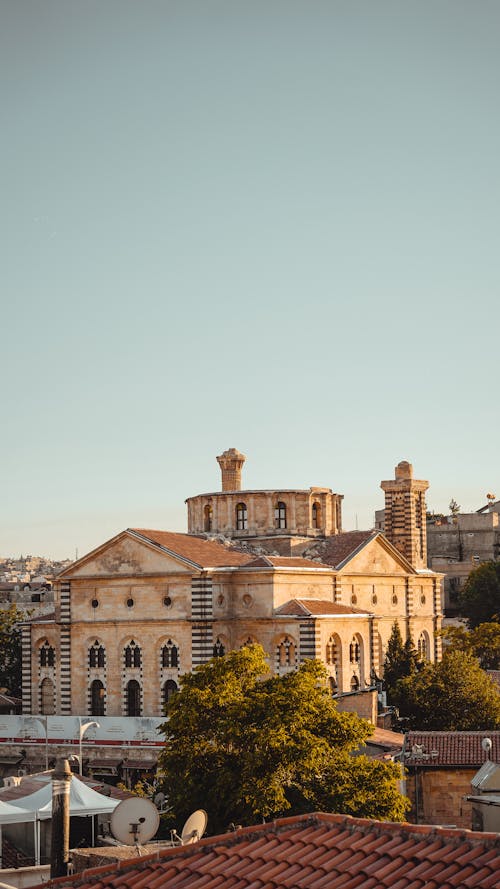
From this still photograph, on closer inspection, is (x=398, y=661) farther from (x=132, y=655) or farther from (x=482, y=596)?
(x=482, y=596)

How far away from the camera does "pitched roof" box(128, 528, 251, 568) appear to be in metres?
53.5

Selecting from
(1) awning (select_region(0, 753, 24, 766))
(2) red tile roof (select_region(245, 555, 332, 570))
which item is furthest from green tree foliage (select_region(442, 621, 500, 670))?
(1) awning (select_region(0, 753, 24, 766))

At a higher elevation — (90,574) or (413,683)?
(90,574)

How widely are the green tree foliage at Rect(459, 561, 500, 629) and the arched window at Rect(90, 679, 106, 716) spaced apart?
38674mm

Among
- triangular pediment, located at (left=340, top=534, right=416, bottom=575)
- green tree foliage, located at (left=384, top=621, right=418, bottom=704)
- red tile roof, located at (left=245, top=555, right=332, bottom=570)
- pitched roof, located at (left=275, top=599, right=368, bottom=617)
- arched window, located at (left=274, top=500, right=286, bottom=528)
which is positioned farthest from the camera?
arched window, located at (left=274, top=500, right=286, bottom=528)

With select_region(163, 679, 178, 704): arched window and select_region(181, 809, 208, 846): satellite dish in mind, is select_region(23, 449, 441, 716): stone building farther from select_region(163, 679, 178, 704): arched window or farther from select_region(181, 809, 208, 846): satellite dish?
select_region(181, 809, 208, 846): satellite dish

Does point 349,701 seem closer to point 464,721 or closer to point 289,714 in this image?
point 464,721

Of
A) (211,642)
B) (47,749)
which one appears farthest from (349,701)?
(47,749)

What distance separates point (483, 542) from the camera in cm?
10450

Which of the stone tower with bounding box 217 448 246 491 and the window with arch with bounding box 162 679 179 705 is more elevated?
the stone tower with bounding box 217 448 246 491

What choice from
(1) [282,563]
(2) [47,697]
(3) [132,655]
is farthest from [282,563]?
(2) [47,697]

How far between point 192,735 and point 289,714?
3087mm

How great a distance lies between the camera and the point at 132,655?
2121 inches

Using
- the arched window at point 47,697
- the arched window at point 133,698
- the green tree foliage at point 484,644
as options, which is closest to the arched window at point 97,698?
the arched window at point 133,698
